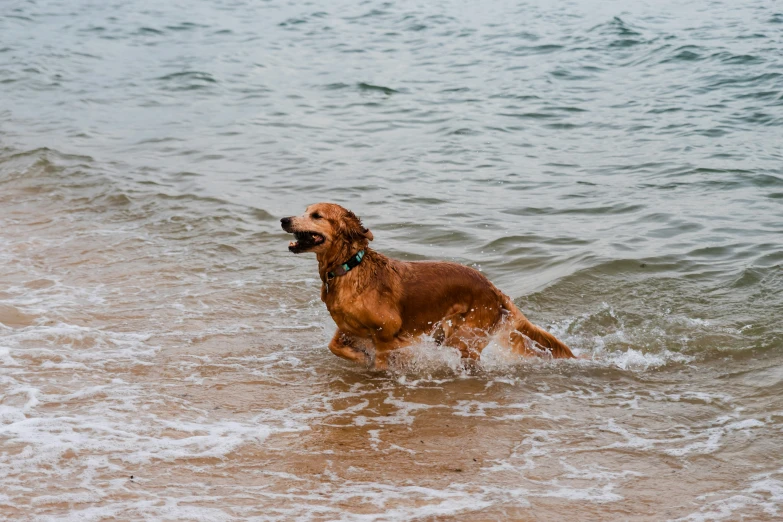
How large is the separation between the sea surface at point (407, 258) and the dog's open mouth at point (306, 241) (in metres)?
1.06

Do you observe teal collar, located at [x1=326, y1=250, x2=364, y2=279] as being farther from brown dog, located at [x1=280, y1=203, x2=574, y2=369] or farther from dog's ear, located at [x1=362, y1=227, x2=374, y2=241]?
dog's ear, located at [x1=362, y1=227, x2=374, y2=241]

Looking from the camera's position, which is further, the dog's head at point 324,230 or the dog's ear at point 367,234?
the dog's ear at point 367,234

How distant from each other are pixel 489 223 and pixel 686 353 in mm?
4140

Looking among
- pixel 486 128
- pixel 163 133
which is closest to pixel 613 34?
pixel 486 128

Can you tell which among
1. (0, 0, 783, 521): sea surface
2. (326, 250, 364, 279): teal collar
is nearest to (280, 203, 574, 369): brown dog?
(326, 250, 364, 279): teal collar

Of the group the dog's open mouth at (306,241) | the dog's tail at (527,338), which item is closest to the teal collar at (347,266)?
the dog's open mouth at (306,241)

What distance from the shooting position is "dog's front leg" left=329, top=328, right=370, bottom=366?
7.10 metres

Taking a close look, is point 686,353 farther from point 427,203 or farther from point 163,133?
point 163,133

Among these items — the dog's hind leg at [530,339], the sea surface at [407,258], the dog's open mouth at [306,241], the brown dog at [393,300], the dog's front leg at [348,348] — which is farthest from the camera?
the dog's hind leg at [530,339]

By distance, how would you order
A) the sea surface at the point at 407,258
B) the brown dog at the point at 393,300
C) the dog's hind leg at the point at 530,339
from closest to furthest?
1. the sea surface at the point at 407,258
2. the brown dog at the point at 393,300
3. the dog's hind leg at the point at 530,339

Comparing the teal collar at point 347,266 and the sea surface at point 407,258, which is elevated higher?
the teal collar at point 347,266

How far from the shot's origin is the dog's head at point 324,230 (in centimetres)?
673

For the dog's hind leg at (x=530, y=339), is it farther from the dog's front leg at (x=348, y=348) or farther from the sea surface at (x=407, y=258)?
the dog's front leg at (x=348, y=348)

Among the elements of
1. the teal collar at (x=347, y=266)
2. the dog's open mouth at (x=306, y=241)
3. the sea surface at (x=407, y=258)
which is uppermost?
the dog's open mouth at (x=306, y=241)
